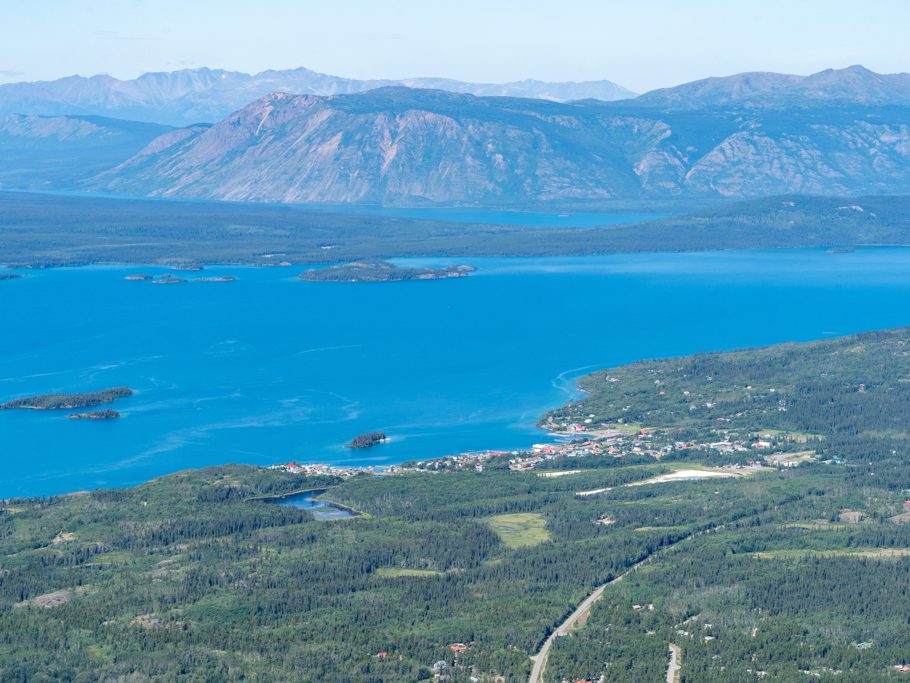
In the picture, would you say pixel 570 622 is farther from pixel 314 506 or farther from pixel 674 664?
pixel 314 506

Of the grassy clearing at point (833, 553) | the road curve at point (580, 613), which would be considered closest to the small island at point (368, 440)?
the road curve at point (580, 613)

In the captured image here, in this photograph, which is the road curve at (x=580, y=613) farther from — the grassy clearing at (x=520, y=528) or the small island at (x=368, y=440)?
the small island at (x=368, y=440)

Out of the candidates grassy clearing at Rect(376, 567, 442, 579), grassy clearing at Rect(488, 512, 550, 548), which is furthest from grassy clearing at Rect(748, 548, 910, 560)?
grassy clearing at Rect(376, 567, 442, 579)

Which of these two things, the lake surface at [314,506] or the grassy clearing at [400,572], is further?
the lake surface at [314,506]

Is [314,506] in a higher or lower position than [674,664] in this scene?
lower

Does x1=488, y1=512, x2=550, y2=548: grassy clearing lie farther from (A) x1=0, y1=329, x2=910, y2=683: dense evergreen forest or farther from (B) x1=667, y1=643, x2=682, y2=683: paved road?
(B) x1=667, y1=643, x2=682, y2=683: paved road

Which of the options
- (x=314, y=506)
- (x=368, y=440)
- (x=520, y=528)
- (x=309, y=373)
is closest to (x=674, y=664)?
(x=520, y=528)
